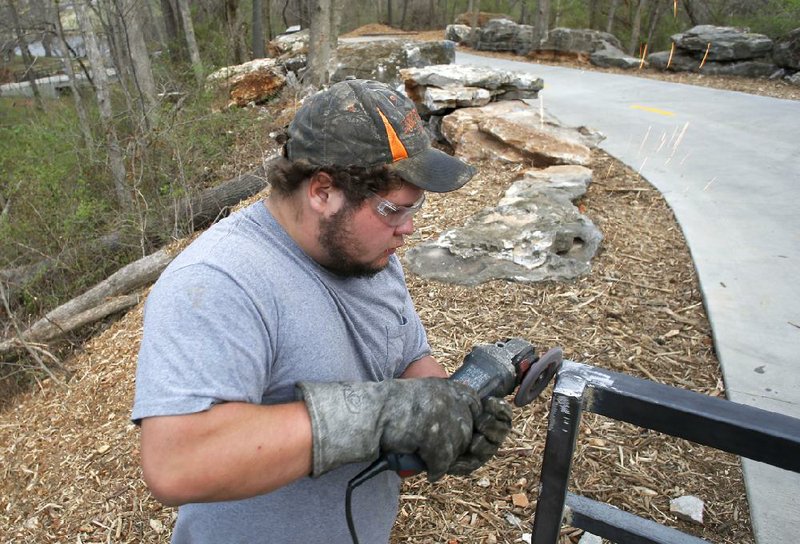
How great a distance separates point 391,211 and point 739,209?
492 centimetres

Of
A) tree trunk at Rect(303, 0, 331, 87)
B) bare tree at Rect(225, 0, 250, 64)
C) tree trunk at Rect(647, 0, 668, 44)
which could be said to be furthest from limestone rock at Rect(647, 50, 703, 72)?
bare tree at Rect(225, 0, 250, 64)

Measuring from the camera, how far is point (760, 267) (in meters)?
4.27

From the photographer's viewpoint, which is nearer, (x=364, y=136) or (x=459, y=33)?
(x=364, y=136)

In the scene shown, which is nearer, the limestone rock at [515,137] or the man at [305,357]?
the man at [305,357]

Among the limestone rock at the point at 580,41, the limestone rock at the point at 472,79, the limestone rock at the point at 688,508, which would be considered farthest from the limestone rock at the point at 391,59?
the limestone rock at the point at 688,508

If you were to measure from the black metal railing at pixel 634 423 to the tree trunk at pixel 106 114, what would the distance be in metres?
7.12

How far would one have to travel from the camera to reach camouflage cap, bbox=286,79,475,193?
4.63 ft

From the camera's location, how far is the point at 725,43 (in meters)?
12.8

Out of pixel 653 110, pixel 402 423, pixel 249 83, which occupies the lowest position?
pixel 249 83

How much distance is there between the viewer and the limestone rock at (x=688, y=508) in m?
2.45

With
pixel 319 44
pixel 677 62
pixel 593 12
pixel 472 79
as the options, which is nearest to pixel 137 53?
pixel 319 44

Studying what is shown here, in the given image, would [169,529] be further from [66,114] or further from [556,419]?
[66,114]

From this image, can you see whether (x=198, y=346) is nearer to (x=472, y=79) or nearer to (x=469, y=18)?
(x=472, y=79)

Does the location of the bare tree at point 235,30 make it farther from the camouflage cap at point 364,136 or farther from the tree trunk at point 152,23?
the camouflage cap at point 364,136
